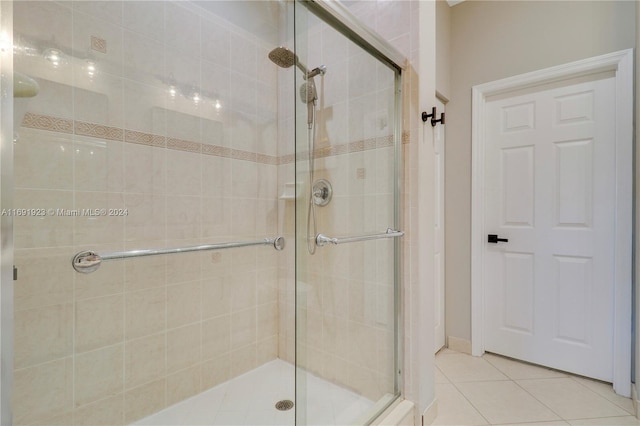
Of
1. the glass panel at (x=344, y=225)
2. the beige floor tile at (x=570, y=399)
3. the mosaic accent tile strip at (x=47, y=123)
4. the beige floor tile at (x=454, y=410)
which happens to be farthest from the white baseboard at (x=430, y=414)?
the mosaic accent tile strip at (x=47, y=123)

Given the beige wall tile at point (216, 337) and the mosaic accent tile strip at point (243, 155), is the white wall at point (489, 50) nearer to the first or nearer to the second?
the mosaic accent tile strip at point (243, 155)

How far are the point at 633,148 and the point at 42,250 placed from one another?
9.57ft

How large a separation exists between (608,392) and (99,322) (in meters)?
2.70

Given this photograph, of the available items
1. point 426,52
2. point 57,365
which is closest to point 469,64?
A: point 426,52

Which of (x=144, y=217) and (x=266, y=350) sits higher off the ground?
(x=144, y=217)

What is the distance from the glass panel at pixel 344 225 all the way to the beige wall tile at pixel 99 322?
80 centimetres

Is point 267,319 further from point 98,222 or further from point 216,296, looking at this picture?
point 98,222

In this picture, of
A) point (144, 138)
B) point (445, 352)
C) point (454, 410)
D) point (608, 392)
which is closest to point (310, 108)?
point (144, 138)

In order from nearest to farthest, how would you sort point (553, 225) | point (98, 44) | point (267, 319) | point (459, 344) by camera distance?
point (98, 44)
point (267, 319)
point (553, 225)
point (459, 344)

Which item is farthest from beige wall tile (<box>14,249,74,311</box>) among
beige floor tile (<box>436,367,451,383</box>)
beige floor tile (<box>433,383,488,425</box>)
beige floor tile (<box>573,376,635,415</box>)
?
beige floor tile (<box>573,376,635,415</box>)

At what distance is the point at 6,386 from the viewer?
2.19ft

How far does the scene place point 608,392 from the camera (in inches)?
68.6

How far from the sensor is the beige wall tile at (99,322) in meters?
1.23

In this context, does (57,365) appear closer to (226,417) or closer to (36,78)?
(226,417)
